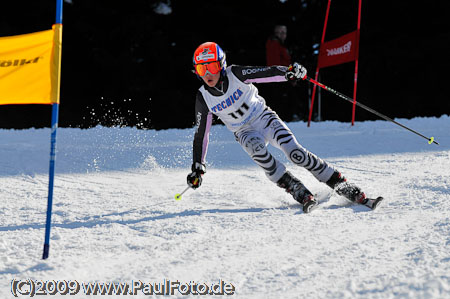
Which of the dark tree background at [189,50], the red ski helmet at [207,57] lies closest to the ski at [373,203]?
the red ski helmet at [207,57]

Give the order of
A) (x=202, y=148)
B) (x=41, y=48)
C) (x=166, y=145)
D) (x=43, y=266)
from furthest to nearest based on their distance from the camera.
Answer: (x=166, y=145), (x=202, y=148), (x=41, y=48), (x=43, y=266)

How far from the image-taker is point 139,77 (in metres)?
12.3

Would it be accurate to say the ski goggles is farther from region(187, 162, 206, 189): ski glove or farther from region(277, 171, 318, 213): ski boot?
region(277, 171, 318, 213): ski boot

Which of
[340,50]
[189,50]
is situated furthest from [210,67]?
[189,50]

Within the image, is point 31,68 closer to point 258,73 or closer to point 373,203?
point 258,73

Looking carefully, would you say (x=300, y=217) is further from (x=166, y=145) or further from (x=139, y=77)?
(x=139, y=77)

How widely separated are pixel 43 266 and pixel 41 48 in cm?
114

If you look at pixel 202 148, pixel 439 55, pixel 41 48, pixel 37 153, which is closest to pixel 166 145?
pixel 37 153

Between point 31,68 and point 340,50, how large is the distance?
6.91 meters

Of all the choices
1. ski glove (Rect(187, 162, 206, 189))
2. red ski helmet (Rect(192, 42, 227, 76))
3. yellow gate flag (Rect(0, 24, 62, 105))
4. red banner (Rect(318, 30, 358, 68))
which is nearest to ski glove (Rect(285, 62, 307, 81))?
red ski helmet (Rect(192, 42, 227, 76))

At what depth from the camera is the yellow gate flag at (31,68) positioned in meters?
2.47

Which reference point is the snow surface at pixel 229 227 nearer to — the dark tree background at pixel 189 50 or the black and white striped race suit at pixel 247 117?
the black and white striped race suit at pixel 247 117

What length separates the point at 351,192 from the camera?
11.4ft

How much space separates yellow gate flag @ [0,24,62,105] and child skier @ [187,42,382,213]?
135cm
